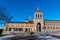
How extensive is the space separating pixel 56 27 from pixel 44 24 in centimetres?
1056

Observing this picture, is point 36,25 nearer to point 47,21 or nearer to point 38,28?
point 38,28

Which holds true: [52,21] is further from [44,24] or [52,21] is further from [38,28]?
[38,28]

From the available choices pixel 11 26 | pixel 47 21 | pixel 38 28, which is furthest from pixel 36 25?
pixel 11 26

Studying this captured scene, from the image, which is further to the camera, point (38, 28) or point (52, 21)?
point (52, 21)

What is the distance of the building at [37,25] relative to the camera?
116188mm

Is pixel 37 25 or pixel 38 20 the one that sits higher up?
pixel 38 20

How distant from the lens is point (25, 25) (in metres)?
120

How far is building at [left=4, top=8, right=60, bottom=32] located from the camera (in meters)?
116

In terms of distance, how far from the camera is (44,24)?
12212 cm

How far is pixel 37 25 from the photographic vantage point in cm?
11750

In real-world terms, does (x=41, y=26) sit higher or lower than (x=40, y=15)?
lower

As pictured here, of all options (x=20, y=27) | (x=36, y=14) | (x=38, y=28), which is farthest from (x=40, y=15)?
(x=20, y=27)

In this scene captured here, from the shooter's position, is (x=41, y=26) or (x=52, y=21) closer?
(x=41, y=26)

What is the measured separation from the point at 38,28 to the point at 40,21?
20.0 feet
